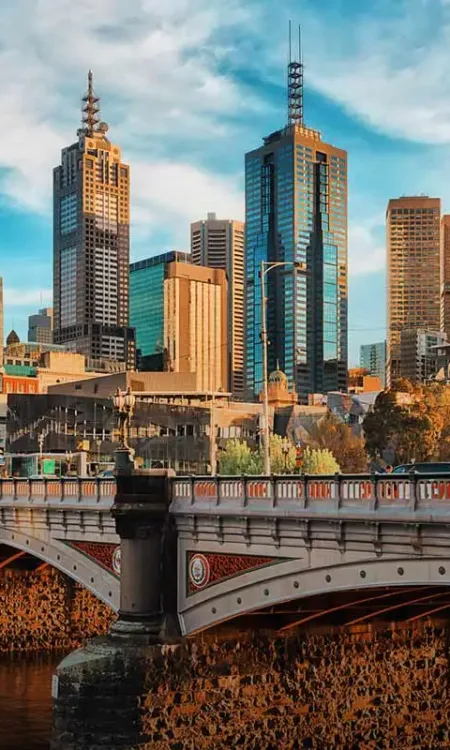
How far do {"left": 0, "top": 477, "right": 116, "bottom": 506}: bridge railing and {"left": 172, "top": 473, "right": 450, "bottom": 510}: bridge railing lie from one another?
4297 millimetres

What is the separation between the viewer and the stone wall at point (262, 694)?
27.1 metres

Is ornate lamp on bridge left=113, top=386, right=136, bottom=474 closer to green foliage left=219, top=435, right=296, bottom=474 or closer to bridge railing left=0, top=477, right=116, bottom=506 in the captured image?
bridge railing left=0, top=477, right=116, bottom=506

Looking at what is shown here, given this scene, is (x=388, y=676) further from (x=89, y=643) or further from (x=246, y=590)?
(x=89, y=643)

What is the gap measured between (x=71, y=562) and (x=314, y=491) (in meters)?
13.0

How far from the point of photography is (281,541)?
81.7 feet

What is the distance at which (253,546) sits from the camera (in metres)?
25.8

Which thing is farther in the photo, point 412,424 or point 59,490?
point 412,424

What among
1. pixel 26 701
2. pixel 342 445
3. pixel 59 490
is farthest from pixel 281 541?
pixel 342 445

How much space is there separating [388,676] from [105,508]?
9.21m

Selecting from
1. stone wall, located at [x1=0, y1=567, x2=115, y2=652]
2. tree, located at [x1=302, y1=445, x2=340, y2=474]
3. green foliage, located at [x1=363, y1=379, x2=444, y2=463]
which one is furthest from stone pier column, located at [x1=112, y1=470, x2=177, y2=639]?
green foliage, located at [x1=363, y1=379, x2=444, y2=463]

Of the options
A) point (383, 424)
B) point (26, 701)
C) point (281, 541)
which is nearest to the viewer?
point (281, 541)

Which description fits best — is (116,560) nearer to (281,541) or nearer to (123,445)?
(123,445)

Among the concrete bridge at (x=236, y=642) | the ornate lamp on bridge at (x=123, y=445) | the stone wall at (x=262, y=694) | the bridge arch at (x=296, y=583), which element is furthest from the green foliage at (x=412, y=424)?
the bridge arch at (x=296, y=583)

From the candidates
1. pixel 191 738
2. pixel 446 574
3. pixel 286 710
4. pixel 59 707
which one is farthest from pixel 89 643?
pixel 446 574
